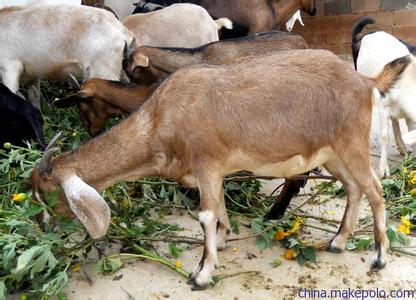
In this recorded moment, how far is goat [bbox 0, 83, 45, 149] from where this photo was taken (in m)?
4.65

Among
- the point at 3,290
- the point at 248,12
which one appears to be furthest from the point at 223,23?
the point at 3,290

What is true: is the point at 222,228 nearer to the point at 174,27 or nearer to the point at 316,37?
the point at 174,27

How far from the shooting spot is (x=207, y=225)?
3.54 meters

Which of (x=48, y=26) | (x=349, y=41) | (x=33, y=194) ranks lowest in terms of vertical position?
(x=349, y=41)

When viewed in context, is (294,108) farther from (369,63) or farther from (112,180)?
(369,63)

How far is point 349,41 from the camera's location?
1021 cm

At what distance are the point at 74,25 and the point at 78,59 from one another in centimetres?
26

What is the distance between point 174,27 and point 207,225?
2866 millimetres

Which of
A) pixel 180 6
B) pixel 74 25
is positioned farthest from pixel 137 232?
pixel 180 6

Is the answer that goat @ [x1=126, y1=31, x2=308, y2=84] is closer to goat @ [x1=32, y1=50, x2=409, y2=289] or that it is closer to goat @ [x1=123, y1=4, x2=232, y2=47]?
goat @ [x1=123, y1=4, x2=232, y2=47]

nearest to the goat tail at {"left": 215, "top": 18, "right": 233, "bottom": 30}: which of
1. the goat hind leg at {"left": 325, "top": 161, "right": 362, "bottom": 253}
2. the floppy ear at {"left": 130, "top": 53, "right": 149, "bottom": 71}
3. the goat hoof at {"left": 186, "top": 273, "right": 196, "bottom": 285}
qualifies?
the floppy ear at {"left": 130, "top": 53, "right": 149, "bottom": 71}

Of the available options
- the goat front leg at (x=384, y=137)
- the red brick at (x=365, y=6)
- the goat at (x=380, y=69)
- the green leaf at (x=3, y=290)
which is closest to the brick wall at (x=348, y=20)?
the red brick at (x=365, y=6)

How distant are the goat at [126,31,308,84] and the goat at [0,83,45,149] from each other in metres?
0.88

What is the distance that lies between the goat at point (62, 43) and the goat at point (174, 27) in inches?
27.9
